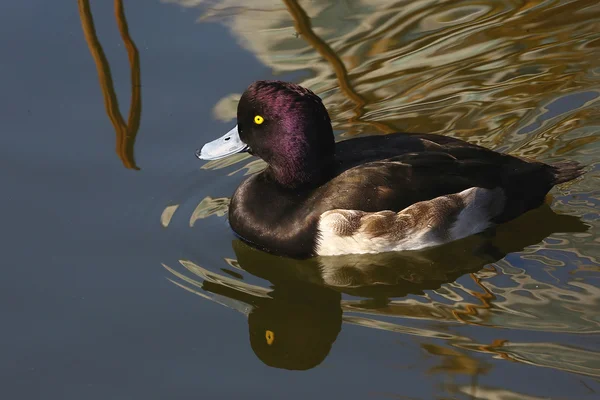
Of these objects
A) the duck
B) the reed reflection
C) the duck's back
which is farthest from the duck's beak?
the reed reflection

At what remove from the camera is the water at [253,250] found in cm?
548

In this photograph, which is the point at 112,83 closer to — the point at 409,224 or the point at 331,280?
the point at 331,280

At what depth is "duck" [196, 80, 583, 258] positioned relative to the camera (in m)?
6.36

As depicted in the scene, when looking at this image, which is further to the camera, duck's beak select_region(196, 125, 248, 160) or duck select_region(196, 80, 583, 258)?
duck's beak select_region(196, 125, 248, 160)

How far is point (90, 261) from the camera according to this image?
21.1ft

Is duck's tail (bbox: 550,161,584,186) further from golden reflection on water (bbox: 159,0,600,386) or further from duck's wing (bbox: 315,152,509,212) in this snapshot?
duck's wing (bbox: 315,152,509,212)

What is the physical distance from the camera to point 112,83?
809cm

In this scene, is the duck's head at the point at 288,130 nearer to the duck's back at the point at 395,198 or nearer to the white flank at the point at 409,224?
the duck's back at the point at 395,198

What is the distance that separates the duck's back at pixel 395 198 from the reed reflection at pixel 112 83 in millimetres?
1238

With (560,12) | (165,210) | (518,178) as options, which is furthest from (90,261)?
(560,12)

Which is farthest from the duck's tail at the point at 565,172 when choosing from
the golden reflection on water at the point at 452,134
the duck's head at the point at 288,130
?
the duck's head at the point at 288,130

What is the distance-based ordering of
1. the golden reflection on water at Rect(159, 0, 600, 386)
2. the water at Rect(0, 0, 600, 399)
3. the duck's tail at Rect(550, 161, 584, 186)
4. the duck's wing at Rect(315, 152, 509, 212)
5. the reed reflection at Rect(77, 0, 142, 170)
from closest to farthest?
the water at Rect(0, 0, 600, 399) < the golden reflection on water at Rect(159, 0, 600, 386) < the duck's wing at Rect(315, 152, 509, 212) < the duck's tail at Rect(550, 161, 584, 186) < the reed reflection at Rect(77, 0, 142, 170)

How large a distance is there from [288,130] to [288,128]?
1 centimetres

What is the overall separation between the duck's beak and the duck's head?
7 centimetres
